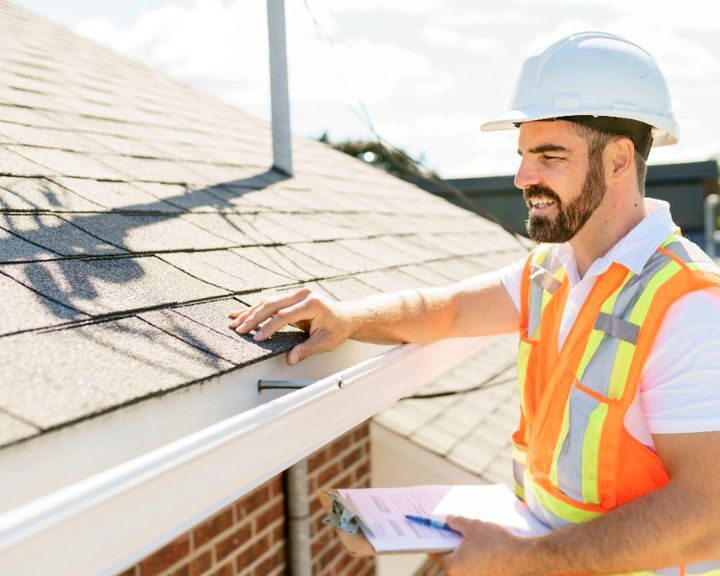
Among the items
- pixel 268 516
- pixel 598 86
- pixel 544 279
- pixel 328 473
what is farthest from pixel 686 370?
pixel 328 473

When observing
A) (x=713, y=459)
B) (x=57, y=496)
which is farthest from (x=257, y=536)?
(x=57, y=496)

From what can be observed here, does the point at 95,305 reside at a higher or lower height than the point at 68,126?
lower

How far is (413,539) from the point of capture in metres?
2.08

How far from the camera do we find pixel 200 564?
11.0 ft

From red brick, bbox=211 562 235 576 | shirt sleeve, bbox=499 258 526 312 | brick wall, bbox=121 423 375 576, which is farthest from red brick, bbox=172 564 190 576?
shirt sleeve, bbox=499 258 526 312

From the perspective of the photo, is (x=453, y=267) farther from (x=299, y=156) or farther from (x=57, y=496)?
(x=57, y=496)

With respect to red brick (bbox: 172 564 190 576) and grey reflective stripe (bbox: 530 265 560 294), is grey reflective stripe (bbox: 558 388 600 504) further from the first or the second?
red brick (bbox: 172 564 190 576)

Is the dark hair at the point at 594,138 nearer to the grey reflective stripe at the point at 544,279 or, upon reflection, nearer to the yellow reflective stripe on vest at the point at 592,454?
the grey reflective stripe at the point at 544,279

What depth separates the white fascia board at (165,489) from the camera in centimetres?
112

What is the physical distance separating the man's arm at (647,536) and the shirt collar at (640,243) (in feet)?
1.58

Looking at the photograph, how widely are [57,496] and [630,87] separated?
1.86 metres

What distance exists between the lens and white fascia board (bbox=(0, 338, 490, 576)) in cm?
112

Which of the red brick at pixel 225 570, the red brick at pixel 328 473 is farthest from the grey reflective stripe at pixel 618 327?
the red brick at pixel 328 473

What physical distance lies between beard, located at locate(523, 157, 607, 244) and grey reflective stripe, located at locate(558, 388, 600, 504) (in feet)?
1.54
